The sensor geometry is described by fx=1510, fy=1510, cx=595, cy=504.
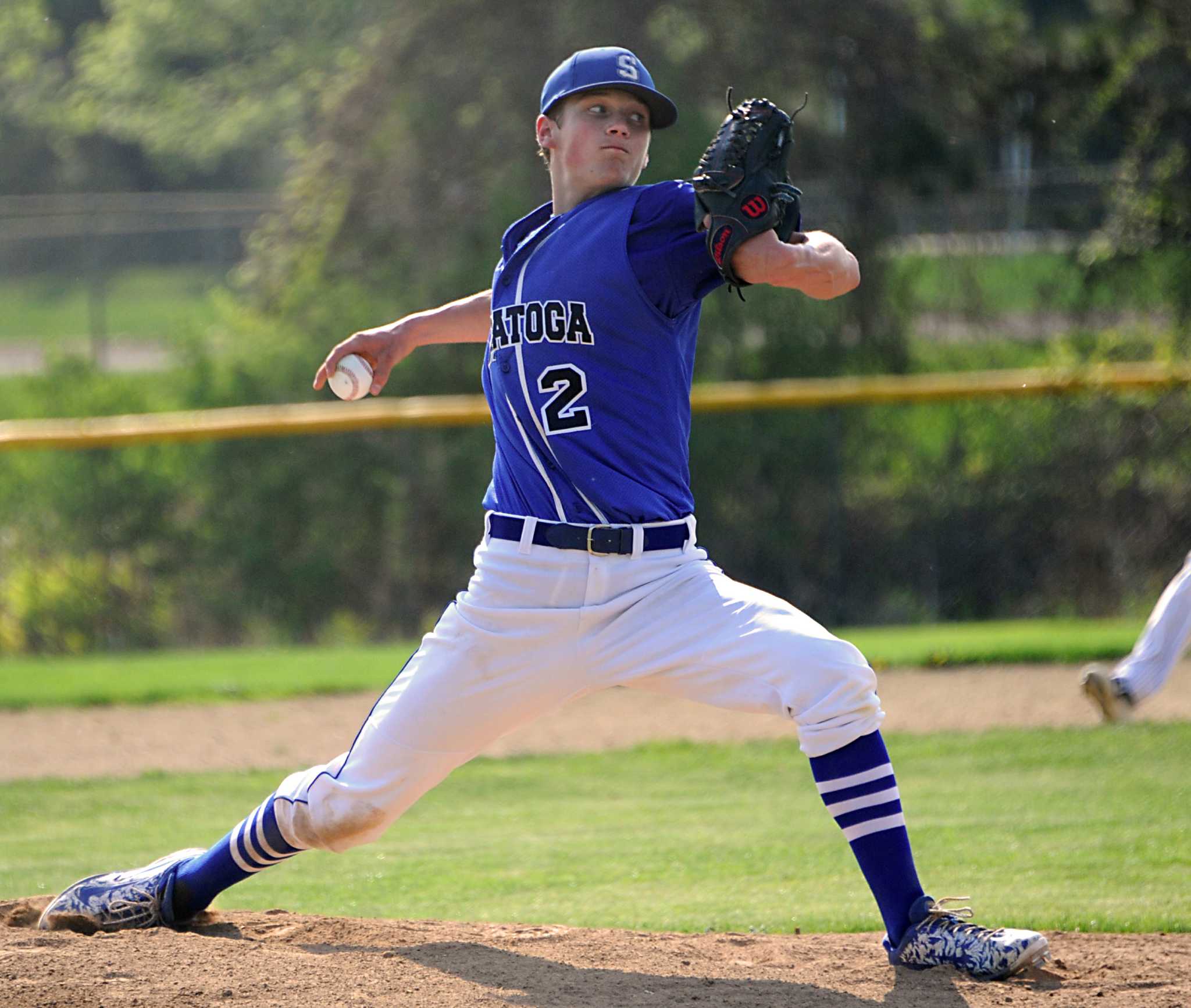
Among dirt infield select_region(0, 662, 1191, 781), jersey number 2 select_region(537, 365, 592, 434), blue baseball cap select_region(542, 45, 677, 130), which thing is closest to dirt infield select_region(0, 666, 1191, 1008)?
jersey number 2 select_region(537, 365, 592, 434)

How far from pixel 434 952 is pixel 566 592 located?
95 cm

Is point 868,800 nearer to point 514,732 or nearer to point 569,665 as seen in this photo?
point 569,665

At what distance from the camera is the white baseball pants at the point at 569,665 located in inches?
127

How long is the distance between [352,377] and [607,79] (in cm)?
101

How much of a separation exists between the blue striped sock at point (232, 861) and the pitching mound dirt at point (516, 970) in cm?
8

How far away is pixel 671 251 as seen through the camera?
10.9ft

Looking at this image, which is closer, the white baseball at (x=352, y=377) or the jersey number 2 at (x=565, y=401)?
the jersey number 2 at (x=565, y=401)

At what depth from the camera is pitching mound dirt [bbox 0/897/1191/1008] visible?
10.4 ft

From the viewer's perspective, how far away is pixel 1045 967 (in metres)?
3.43

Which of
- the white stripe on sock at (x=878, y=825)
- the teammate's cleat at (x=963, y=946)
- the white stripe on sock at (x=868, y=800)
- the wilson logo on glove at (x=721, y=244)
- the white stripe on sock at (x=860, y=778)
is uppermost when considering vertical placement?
the wilson logo on glove at (x=721, y=244)

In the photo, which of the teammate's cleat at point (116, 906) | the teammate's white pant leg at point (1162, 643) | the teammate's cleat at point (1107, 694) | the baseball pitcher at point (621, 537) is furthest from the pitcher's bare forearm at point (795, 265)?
the teammate's cleat at point (1107, 694)

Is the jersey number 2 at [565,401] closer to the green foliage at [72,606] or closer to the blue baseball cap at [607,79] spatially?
the blue baseball cap at [607,79]

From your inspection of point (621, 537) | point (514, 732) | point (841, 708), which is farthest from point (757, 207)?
point (514, 732)

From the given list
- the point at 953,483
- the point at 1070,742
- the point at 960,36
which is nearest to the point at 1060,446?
the point at 953,483
